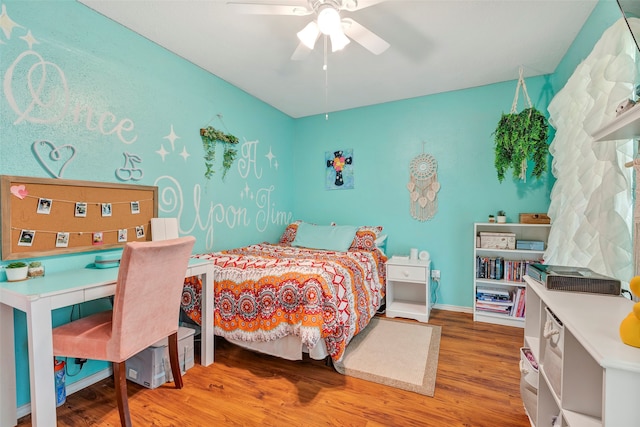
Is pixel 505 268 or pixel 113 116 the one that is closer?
pixel 113 116

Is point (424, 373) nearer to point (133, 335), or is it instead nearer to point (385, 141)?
point (133, 335)

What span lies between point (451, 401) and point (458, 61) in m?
2.69

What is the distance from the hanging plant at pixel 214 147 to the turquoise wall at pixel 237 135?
0.29ft

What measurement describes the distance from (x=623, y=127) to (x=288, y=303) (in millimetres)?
1848

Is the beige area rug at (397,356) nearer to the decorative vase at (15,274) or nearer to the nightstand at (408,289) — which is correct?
the nightstand at (408,289)

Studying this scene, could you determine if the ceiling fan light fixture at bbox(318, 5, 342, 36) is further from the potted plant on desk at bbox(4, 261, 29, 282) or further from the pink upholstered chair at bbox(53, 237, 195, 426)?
the potted plant on desk at bbox(4, 261, 29, 282)

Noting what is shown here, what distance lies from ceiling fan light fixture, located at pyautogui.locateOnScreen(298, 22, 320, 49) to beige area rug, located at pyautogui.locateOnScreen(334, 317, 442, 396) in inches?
87.5

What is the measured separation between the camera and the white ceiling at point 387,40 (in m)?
1.88

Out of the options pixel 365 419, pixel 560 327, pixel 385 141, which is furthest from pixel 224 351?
pixel 385 141

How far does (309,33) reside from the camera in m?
1.75

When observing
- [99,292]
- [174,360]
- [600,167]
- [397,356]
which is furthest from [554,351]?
[99,292]

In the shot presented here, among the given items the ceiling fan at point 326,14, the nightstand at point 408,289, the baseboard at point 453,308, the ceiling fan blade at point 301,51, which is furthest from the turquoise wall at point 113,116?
the baseboard at point 453,308

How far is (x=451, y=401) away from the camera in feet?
A: 5.44

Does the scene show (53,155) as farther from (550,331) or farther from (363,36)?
(550,331)
